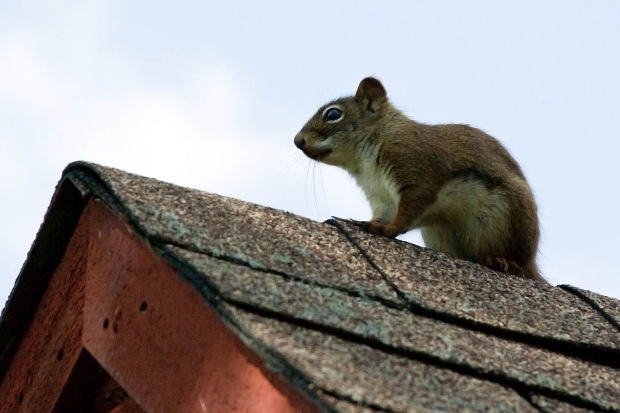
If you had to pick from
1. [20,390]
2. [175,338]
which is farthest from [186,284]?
[20,390]

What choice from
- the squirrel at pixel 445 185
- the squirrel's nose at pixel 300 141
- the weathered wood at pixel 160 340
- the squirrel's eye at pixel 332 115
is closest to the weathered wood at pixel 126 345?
the weathered wood at pixel 160 340

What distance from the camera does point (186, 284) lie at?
2.28 meters

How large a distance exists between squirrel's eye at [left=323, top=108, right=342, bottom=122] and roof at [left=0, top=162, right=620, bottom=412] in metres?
2.75

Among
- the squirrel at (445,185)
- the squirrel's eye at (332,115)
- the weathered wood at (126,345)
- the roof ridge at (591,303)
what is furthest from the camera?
the squirrel's eye at (332,115)

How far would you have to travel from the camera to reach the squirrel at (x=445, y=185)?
4.65 m

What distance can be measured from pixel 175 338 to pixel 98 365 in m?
0.61

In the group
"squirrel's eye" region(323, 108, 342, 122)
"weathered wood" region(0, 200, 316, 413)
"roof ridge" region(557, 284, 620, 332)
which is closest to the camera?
Result: "weathered wood" region(0, 200, 316, 413)

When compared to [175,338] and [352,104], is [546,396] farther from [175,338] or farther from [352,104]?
[352,104]

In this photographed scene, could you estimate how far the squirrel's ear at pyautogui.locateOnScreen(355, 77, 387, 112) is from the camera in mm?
5886

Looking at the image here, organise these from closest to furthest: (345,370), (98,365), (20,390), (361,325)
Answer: (345,370)
(361,325)
(98,365)
(20,390)

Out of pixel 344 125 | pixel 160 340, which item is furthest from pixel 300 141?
pixel 160 340

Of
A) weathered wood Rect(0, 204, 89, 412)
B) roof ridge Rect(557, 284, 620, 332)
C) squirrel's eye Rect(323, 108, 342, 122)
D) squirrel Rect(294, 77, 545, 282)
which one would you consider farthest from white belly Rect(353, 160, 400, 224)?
weathered wood Rect(0, 204, 89, 412)

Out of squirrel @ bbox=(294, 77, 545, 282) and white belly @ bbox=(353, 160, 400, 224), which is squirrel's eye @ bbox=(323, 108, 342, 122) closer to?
squirrel @ bbox=(294, 77, 545, 282)

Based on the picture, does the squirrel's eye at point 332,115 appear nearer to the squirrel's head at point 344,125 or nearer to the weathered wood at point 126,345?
the squirrel's head at point 344,125
